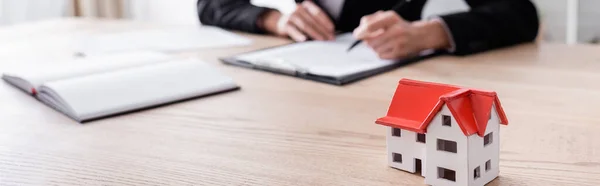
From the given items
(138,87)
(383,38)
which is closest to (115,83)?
(138,87)

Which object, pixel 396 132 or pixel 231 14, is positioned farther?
pixel 231 14

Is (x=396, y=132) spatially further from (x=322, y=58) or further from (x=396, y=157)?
(x=322, y=58)

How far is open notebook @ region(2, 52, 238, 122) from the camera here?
1007 millimetres

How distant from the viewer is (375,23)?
1363mm

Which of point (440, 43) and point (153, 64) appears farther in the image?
point (440, 43)

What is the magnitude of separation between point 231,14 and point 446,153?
121 cm

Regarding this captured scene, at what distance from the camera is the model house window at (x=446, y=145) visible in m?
0.63

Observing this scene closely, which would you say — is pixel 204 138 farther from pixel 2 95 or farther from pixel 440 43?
pixel 440 43

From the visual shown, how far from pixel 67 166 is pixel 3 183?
68mm

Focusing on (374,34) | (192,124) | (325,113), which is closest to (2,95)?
(192,124)

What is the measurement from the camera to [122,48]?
150cm

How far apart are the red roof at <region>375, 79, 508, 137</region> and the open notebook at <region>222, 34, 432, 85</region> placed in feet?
1.51

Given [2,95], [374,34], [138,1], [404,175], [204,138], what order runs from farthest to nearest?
[138,1]
[374,34]
[2,95]
[204,138]
[404,175]

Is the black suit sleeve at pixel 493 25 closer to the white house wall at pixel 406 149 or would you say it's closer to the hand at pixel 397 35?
the hand at pixel 397 35
